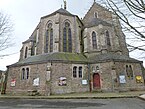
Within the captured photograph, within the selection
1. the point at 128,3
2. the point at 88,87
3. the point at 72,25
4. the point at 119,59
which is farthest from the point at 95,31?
the point at 128,3

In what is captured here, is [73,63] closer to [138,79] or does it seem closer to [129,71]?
[129,71]

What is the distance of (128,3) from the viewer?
651 centimetres

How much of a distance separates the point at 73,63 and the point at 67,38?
5942 mm

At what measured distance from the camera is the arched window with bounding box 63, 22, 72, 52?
27.5 metres

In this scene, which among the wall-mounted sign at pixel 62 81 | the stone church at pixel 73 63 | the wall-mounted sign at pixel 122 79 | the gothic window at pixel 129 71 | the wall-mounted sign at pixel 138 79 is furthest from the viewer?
the wall-mounted sign at pixel 138 79

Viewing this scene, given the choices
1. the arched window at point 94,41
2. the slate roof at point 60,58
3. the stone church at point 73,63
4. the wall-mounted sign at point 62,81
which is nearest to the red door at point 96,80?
the stone church at point 73,63

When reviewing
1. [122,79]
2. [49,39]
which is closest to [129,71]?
[122,79]

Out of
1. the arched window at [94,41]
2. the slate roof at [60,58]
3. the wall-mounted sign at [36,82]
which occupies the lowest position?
the wall-mounted sign at [36,82]

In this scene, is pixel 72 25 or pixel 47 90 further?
pixel 72 25

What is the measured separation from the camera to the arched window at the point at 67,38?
27.5m

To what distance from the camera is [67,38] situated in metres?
28.0

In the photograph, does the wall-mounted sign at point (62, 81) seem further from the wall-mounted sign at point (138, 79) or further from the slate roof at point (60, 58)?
the wall-mounted sign at point (138, 79)

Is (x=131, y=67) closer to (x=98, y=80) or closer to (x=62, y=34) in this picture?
(x=98, y=80)

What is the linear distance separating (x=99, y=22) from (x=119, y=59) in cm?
846
